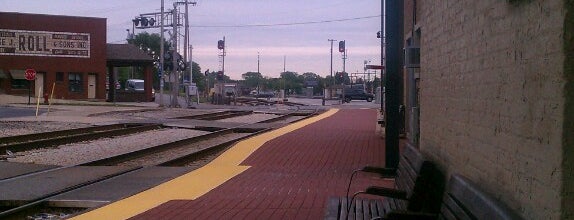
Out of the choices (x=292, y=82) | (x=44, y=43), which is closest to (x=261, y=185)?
(x=44, y=43)

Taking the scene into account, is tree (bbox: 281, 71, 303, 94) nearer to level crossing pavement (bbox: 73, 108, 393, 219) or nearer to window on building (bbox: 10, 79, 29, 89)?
window on building (bbox: 10, 79, 29, 89)

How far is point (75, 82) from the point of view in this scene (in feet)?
199

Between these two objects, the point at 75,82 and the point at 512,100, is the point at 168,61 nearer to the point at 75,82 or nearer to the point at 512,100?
the point at 75,82

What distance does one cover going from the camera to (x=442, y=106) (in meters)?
7.04

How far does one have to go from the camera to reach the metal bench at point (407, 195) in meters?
5.50

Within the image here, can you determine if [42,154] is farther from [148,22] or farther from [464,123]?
[148,22]

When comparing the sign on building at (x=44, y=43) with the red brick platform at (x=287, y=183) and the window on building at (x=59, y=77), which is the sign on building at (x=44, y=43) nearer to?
the window on building at (x=59, y=77)

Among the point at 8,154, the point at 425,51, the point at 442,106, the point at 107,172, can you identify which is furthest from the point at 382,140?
the point at 442,106

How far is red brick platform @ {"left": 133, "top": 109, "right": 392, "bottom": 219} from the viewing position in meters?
8.20

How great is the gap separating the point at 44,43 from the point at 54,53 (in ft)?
3.59

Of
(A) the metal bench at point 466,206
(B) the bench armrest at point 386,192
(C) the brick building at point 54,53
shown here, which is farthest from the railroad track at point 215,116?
(A) the metal bench at point 466,206

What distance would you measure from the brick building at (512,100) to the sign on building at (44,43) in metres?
55.8

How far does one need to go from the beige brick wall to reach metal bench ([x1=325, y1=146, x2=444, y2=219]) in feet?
0.90

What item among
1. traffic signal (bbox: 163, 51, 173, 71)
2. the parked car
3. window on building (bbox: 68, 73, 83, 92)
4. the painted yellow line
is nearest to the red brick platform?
the painted yellow line
